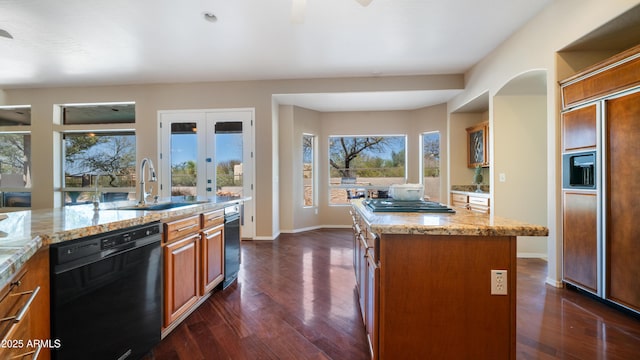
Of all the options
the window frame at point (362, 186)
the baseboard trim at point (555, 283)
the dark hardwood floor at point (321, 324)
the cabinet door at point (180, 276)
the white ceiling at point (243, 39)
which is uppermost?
the white ceiling at point (243, 39)

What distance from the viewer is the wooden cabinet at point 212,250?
2.27 meters

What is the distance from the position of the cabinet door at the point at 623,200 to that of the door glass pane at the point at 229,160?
4.63m

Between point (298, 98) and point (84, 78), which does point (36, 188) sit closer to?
point (84, 78)

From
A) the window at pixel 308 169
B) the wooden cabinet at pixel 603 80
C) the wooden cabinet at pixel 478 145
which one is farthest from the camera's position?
the window at pixel 308 169

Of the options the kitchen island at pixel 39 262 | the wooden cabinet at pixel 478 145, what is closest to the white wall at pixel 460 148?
the wooden cabinet at pixel 478 145

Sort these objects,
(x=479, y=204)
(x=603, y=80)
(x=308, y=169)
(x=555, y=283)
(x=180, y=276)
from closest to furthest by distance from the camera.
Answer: (x=180, y=276)
(x=603, y=80)
(x=555, y=283)
(x=479, y=204)
(x=308, y=169)

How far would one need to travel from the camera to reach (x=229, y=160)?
4824 millimetres

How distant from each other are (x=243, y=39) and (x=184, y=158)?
8.31ft

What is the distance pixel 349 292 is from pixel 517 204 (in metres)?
2.71

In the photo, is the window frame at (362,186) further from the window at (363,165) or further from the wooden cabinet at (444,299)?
the wooden cabinet at (444,299)

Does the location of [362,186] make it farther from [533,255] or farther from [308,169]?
[533,255]

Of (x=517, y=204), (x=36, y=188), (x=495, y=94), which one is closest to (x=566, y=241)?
(x=517, y=204)

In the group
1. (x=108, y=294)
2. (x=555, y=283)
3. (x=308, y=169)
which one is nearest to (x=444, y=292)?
(x=108, y=294)

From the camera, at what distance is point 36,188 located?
5.07m
